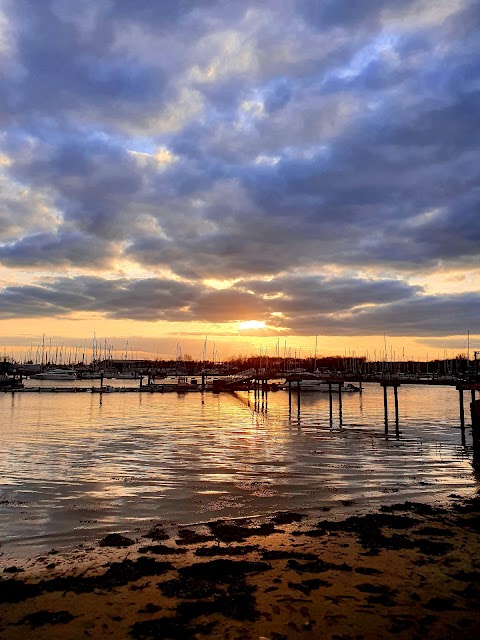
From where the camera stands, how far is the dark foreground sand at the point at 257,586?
798 cm

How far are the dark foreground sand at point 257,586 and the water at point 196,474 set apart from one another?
223 centimetres

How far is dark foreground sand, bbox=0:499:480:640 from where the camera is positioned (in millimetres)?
7977

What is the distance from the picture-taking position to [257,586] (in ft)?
31.4

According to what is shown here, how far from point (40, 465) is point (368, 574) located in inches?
740

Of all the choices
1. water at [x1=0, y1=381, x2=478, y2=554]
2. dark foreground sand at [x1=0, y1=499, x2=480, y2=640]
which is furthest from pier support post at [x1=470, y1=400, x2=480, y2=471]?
dark foreground sand at [x1=0, y1=499, x2=480, y2=640]

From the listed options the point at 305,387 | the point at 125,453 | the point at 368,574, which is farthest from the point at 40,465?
the point at 305,387

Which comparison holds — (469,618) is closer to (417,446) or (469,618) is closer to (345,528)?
(345,528)

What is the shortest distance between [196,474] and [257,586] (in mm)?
12537

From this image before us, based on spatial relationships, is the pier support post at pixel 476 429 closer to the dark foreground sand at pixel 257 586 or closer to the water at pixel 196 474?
the water at pixel 196 474

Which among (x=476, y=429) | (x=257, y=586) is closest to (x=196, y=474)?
(x=257, y=586)

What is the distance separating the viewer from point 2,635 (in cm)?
772

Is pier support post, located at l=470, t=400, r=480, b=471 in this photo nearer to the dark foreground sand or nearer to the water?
the water

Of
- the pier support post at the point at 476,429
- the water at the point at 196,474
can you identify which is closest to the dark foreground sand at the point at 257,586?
the water at the point at 196,474

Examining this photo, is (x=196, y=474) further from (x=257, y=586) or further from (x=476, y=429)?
(x=476, y=429)
